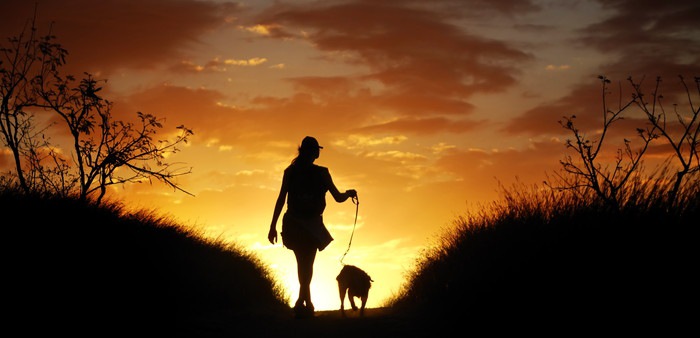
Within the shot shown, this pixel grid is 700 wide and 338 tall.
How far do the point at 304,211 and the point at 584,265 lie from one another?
4.47 metres

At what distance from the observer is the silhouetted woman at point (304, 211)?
33.0ft

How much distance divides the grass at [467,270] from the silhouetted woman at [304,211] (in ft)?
3.38

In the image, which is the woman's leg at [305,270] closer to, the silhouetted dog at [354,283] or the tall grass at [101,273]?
the silhouetted dog at [354,283]

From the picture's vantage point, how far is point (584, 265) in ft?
22.2

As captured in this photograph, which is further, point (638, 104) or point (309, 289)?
point (638, 104)

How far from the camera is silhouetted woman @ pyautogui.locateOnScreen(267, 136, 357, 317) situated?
10055 millimetres

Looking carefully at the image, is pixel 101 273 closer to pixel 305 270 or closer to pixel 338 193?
pixel 305 270

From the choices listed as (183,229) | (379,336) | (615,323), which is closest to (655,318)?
(615,323)

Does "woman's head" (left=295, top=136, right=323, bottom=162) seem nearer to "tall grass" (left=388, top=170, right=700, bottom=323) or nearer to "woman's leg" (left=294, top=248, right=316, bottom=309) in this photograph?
"woman's leg" (left=294, top=248, right=316, bottom=309)

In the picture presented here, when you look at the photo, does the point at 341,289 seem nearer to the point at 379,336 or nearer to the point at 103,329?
the point at 379,336

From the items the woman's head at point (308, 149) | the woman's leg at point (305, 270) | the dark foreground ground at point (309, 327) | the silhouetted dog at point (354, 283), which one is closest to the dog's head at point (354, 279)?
the silhouetted dog at point (354, 283)

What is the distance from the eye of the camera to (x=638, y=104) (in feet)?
43.6

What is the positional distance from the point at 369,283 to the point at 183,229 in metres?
4.55

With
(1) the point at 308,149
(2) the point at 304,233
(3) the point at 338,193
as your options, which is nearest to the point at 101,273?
(2) the point at 304,233
